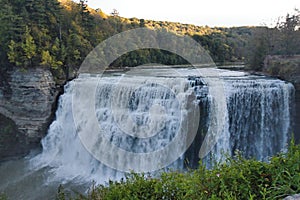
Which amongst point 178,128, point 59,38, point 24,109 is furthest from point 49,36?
point 178,128

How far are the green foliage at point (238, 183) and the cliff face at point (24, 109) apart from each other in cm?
1027

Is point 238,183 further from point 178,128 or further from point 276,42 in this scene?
point 276,42

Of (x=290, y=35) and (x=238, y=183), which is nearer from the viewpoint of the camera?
(x=238, y=183)

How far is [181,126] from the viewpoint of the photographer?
896 centimetres

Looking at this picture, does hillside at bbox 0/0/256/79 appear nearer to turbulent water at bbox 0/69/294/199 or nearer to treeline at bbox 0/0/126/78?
treeline at bbox 0/0/126/78

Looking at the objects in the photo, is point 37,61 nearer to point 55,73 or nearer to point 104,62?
point 55,73

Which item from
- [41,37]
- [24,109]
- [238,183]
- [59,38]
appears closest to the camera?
[238,183]

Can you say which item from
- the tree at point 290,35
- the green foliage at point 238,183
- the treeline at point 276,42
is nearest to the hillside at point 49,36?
the treeline at point 276,42

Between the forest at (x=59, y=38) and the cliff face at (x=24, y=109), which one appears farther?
the forest at (x=59, y=38)

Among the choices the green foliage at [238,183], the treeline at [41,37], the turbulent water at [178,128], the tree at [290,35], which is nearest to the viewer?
the green foliage at [238,183]

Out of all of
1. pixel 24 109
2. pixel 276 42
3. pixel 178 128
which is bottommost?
pixel 178 128

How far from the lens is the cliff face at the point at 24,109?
11.4 meters

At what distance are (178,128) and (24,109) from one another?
291 inches

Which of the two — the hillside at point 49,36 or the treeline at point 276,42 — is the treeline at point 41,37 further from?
the treeline at point 276,42
